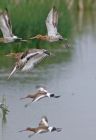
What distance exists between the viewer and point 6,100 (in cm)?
1530

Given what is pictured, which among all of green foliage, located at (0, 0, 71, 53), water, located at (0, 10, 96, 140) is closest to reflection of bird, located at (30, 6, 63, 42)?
water, located at (0, 10, 96, 140)

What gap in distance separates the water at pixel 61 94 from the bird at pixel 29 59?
6.10ft

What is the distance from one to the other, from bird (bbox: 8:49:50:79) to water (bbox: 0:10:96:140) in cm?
186

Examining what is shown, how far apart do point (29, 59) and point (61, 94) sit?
4.75 metres

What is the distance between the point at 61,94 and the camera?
639 inches

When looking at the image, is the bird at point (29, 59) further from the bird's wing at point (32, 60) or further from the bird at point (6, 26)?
the bird at point (6, 26)

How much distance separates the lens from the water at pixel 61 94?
538 inches

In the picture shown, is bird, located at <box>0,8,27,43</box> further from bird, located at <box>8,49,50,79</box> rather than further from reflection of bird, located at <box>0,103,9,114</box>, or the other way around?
reflection of bird, located at <box>0,103,9,114</box>

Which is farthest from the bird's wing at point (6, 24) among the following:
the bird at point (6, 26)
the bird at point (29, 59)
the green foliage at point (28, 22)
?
the green foliage at point (28, 22)

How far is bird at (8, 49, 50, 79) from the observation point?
11516 mm

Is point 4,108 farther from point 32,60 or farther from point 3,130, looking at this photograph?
point 32,60

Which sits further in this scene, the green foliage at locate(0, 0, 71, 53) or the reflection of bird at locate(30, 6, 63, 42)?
the green foliage at locate(0, 0, 71, 53)

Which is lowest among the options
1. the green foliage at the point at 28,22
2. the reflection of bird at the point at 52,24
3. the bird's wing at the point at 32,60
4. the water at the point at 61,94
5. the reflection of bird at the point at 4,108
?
the water at the point at 61,94

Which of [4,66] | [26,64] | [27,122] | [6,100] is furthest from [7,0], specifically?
[26,64]
